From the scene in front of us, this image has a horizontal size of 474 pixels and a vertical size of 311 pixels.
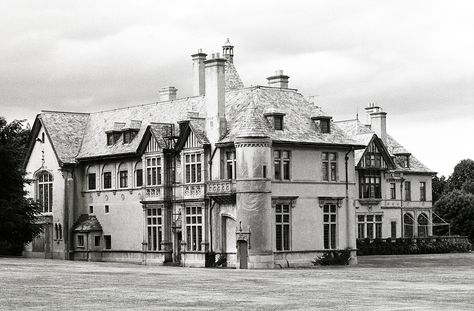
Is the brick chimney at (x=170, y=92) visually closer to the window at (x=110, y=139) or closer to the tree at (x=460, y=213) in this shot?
the window at (x=110, y=139)

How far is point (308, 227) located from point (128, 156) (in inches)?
546

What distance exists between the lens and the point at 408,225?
93625 mm

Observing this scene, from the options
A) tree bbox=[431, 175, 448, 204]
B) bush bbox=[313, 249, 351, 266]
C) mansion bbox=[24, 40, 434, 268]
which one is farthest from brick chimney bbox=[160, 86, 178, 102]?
tree bbox=[431, 175, 448, 204]

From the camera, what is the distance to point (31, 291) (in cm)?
3797

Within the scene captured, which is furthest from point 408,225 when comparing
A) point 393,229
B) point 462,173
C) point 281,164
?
point 462,173

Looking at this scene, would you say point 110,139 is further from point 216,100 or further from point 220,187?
point 220,187

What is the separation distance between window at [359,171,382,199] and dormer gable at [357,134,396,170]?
0.85 meters

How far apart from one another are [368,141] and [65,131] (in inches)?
986

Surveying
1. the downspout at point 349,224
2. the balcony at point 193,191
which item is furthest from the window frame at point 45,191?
the downspout at point 349,224

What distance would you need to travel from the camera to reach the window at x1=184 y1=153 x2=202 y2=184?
6469 cm

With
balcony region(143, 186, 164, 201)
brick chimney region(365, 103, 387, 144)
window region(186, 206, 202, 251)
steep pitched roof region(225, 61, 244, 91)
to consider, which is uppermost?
steep pitched roof region(225, 61, 244, 91)

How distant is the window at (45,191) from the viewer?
7625 cm

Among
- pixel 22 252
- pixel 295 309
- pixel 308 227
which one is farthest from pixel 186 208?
pixel 295 309

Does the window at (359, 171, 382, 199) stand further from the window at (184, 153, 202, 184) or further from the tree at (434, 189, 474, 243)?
the window at (184, 153, 202, 184)
